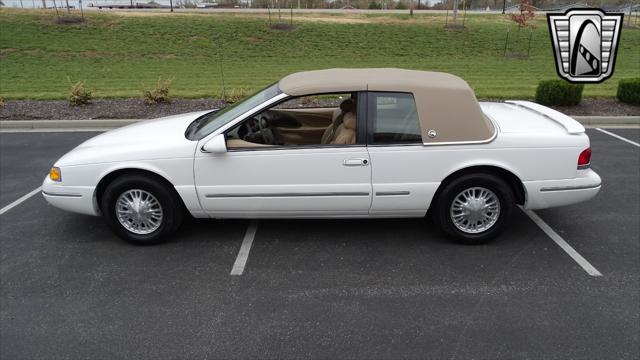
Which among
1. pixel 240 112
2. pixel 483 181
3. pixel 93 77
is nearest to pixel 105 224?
pixel 240 112

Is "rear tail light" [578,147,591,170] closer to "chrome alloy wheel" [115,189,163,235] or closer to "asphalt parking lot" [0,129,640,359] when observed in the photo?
"asphalt parking lot" [0,129,640,359]

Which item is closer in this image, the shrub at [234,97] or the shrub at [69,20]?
the shrub at [234,97]

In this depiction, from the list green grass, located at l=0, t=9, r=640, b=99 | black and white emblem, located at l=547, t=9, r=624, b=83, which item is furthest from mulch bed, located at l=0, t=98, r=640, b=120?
black and white emblem, located at l=547, t=9, r=624, b=83

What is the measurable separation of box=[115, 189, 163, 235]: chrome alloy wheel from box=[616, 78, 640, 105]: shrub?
9.49 metres

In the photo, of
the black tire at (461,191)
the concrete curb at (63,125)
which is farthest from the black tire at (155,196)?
the concrete curb at (63,125)

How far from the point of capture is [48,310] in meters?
3.68

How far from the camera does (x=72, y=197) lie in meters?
4.50

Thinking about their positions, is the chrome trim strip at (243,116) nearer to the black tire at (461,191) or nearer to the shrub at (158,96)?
the black tire at (461,191)

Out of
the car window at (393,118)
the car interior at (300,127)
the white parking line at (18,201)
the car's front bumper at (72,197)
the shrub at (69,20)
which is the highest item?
the shrub at (69,20)

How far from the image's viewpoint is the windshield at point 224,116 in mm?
4473

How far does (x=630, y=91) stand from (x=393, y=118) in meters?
7.92

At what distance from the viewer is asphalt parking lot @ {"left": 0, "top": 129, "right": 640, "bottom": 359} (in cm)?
328

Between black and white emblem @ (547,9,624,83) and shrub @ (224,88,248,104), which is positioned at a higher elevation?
black and white emblem @ (547,9,624,83)

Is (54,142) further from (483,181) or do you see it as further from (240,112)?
(483,181)
